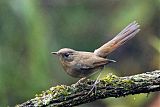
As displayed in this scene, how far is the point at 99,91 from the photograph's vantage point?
193 inches

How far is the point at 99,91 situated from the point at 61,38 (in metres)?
4.87

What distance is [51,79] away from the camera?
8945mm

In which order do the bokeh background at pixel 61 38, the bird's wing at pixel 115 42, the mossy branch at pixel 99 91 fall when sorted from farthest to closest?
the bokeh background at pixel 61 38
the bird's wing at pixel 115 42
the mossy branch at pixel 99 91

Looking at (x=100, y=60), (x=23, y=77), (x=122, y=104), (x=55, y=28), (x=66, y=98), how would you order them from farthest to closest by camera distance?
(x=55, y=28) → (x=23, y=77) → (x=122, y=104) → (x=100, y=60) → (x=66, y=98)

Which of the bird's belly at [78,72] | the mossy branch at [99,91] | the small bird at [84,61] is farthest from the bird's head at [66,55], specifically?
the mossy branch at [99,91]

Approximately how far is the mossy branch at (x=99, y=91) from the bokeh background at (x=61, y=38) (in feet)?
6.94

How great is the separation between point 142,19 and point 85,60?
378 cm

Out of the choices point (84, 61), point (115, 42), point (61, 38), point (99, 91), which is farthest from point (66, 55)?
point (61, 38)

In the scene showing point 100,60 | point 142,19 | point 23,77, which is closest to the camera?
point 100,60

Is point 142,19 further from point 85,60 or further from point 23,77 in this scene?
point 85,60

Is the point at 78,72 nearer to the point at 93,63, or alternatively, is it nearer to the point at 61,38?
the point at 93,63

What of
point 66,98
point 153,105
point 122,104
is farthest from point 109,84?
point 153,105

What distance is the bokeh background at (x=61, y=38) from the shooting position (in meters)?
7.25

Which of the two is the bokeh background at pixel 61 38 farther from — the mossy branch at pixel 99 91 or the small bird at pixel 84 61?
the mossy branch at pixel 99 91
